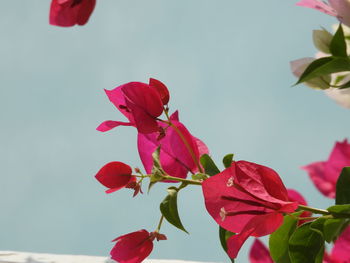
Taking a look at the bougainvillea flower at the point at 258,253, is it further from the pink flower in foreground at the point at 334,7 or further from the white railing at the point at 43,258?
the white railing at the point at 43,258

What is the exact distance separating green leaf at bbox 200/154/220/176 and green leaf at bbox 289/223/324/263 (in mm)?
56

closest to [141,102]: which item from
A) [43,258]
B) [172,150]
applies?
[172,150]

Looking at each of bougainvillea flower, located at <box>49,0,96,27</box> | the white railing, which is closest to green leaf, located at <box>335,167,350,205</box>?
bougainvillea flower, located at <box>49,0,96,27</box>

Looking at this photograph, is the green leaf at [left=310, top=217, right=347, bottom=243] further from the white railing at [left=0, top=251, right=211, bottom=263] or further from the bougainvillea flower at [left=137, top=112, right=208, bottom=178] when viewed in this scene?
the white railing at [left=0, top=251, right=211, bottom=263]

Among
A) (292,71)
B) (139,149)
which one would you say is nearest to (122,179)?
(139,149)

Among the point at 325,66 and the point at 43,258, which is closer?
the point at 325,66

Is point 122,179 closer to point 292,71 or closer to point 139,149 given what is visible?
point 139,149

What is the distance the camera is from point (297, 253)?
0.26 metres

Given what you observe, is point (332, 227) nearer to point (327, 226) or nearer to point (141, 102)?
point (327, 226)

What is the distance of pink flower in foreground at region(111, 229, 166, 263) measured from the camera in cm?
30

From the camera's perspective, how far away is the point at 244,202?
0.24 meters

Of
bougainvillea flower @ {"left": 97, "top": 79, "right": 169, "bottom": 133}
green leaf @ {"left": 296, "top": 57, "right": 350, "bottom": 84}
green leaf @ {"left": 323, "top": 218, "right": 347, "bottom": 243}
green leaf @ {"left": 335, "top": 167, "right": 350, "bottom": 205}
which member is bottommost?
green leaf @ {"left": 323, "top": 218, "right": 347, "bottom": 243}

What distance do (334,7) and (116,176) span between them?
16cm

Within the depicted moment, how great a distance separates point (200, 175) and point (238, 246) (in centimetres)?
5
